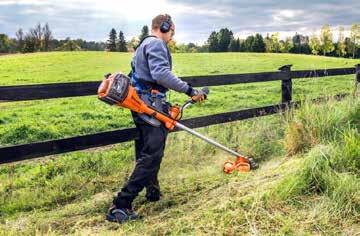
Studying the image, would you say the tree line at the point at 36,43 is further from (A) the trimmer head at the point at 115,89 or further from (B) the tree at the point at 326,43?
(A) the trimmer head at the point at 115,89

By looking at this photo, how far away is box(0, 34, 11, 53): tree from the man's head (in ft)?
286

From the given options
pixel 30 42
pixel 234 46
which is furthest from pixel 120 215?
pixel 234 46

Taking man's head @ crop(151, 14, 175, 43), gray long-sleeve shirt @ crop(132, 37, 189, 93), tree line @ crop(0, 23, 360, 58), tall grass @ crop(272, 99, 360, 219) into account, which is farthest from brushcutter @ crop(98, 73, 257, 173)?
tree line @ crop(0, 23, 360, 58)

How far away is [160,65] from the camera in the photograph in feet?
14.6

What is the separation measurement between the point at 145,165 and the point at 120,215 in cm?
52

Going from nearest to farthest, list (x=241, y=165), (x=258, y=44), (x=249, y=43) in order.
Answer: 1. (x=241, y=165)
2. (x=258, y=44)
3. (x=249, y=43)

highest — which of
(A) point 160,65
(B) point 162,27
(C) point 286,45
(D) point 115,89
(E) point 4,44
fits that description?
→ (E) point 4,44

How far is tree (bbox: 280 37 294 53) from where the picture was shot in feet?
326

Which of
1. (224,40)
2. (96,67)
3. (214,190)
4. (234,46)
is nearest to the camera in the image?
(214,190)

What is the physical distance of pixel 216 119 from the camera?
6.85 meters

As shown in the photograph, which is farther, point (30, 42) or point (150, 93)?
point (30, 42)

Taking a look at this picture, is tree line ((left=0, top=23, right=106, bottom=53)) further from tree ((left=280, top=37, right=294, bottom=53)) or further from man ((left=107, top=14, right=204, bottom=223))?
man ((left=107, top=14, right=204, bottom=223))

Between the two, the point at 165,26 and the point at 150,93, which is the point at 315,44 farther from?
the point at 150,93

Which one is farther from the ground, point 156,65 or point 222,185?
point 156,65
